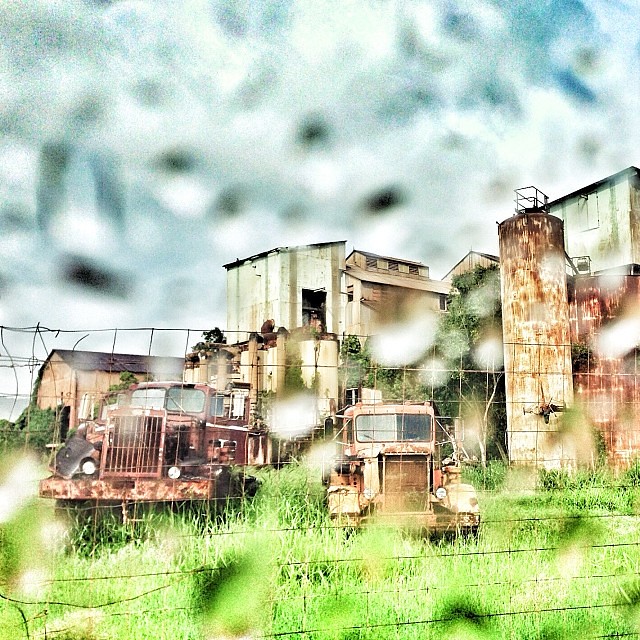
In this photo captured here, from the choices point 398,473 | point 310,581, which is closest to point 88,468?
point 398,473

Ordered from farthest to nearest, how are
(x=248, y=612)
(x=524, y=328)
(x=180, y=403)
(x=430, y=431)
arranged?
(x=524, y=328) → (x=180, y=403) → (x=430, y=431) → (x=248, y=612)

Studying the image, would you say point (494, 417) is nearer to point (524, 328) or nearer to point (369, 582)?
point (524, 328)

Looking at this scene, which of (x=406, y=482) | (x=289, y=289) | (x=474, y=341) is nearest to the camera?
(x=406, y=482)

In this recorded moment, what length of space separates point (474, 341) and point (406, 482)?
11.9 meters

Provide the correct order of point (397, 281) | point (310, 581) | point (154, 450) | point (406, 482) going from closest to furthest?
1. point (310, 581)
2. point (406, 482)
3. point (154, 450)
4. point (397, 281)

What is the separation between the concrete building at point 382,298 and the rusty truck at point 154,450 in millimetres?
18989

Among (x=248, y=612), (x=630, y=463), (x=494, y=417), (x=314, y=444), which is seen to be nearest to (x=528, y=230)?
(x=494, y=417)

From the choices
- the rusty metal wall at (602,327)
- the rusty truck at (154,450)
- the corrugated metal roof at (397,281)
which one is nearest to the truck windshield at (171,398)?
the rusty truck at (154,450)

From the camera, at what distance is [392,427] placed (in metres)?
7.42

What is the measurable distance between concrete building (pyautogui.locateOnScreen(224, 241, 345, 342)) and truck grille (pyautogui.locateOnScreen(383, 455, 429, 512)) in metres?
22.0

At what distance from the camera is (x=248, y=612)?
13.0 feet

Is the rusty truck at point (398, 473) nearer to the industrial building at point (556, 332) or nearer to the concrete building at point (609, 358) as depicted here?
the concrete building at point (609, 358)

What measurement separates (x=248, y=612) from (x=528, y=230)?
12014 millimetres

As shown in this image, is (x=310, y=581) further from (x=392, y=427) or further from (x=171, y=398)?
(x=171, y=398)
